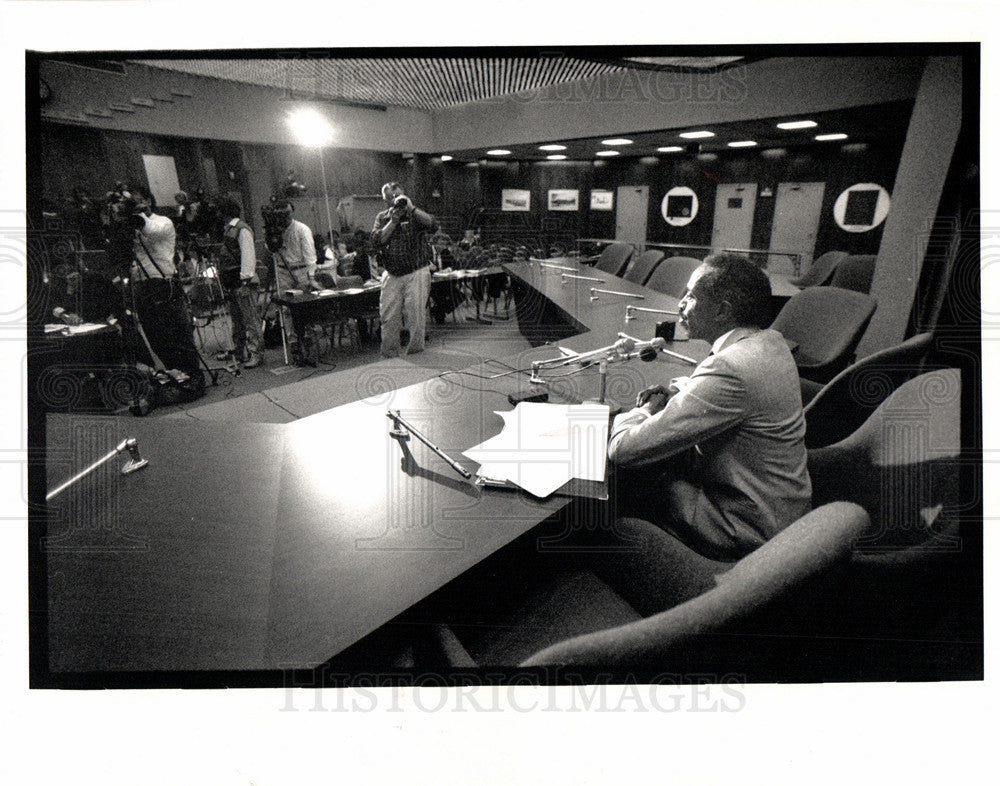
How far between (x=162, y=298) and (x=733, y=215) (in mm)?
1947

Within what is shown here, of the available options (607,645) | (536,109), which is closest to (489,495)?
(607,645)

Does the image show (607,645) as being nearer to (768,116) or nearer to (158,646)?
(158,646)

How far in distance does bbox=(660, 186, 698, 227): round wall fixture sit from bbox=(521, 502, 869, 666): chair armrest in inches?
55.8

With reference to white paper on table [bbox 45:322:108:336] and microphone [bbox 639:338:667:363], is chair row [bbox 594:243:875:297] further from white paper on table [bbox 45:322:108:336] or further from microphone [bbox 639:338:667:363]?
white paper on table [bbox 45:322:108:336]

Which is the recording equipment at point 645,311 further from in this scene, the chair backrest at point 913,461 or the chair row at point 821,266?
the chair backrest at point 913,461

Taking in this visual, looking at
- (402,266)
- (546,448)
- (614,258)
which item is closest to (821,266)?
(614,258)

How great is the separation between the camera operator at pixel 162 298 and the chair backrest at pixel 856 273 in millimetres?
2301

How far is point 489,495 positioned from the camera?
1.08 metres

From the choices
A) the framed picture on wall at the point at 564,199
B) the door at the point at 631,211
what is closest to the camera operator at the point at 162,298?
the framed picture on wall at the point at 564,199

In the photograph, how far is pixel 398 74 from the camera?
46.4 inches

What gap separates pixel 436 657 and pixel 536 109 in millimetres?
1384

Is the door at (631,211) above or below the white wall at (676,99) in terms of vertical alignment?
below

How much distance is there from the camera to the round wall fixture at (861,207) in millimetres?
1596

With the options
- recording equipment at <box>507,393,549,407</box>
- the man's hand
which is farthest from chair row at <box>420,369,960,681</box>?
recording equipment at <box>507,393,549,407</box>
